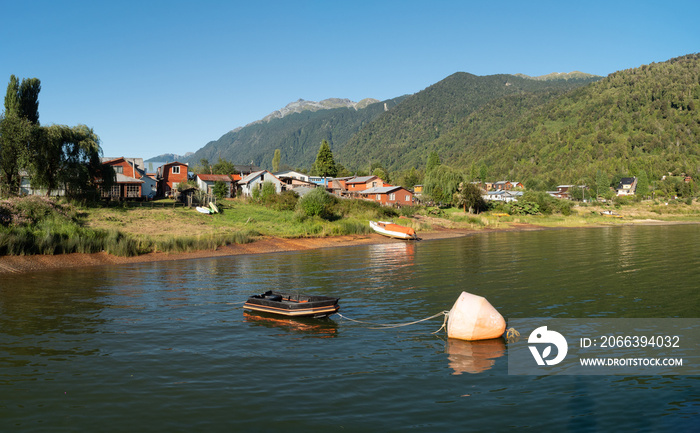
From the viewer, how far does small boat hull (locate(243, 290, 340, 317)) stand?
20.2 metres

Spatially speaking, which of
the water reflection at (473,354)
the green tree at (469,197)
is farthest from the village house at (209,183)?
the water reflection at (473,354)

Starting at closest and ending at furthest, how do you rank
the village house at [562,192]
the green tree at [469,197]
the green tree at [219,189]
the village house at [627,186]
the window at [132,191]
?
the window at [132,191] < the green tree at [219,189] < the green tree at [469,197] < the village house at [627,186] < the village house at [562,192]

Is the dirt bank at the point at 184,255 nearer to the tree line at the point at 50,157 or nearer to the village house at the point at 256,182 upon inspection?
the tree line at the point at 50,157

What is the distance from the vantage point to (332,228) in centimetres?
5822

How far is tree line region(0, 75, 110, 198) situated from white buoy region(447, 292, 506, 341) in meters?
49.7

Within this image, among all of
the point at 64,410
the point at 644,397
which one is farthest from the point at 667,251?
the point at 64,410

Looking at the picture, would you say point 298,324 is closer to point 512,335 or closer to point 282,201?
point 512,335

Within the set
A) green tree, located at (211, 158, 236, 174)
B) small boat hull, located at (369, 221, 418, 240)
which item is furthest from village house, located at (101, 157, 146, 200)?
green tree, located at (211, 158, 236, 174)

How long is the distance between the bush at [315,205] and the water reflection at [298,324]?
41.8 meters

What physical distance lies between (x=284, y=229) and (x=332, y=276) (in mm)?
25714

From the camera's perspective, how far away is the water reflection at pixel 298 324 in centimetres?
1872

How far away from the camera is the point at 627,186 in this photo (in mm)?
158750

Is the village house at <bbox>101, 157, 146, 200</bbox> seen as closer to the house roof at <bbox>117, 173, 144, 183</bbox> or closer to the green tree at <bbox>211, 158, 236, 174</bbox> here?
the house roof at <bbox>117, 173, 144, 183</bbox>

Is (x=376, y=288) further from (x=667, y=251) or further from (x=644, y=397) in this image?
(x=667, y=251)
